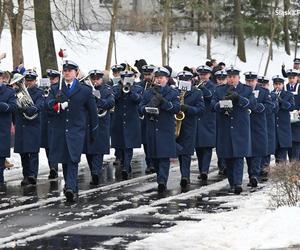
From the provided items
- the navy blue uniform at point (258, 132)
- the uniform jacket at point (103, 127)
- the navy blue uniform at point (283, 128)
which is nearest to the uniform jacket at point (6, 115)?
the uniform jacket at point (103, 127)

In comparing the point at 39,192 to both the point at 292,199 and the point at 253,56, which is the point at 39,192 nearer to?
the point at 292,199

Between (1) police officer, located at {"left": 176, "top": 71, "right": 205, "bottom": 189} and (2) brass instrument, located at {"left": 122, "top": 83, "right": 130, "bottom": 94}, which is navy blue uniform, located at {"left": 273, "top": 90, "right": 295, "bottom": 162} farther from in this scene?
(2) brass instrument, located at {"left": 122, "top": 83, "right": 130, "bottom": 94}

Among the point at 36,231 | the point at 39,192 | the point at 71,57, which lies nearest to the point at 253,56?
the point at 71,57

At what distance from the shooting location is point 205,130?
53.4 feet

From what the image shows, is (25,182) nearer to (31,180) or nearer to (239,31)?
(31,180)

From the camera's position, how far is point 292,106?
53.6ft

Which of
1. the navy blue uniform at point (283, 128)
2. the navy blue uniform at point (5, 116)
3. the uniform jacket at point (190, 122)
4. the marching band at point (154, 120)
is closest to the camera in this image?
the marching band at point (154, 120)

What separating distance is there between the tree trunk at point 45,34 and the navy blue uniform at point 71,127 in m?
9.70

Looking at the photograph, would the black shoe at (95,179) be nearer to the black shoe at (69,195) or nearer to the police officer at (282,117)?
the black shoe at (69,195)

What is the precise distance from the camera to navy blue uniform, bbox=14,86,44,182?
48.9ft

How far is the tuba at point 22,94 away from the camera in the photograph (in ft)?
48.1

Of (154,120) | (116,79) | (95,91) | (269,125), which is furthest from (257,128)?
(95,91)

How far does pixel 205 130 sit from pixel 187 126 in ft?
4.33

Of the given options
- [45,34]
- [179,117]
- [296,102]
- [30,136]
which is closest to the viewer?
[179,117]
